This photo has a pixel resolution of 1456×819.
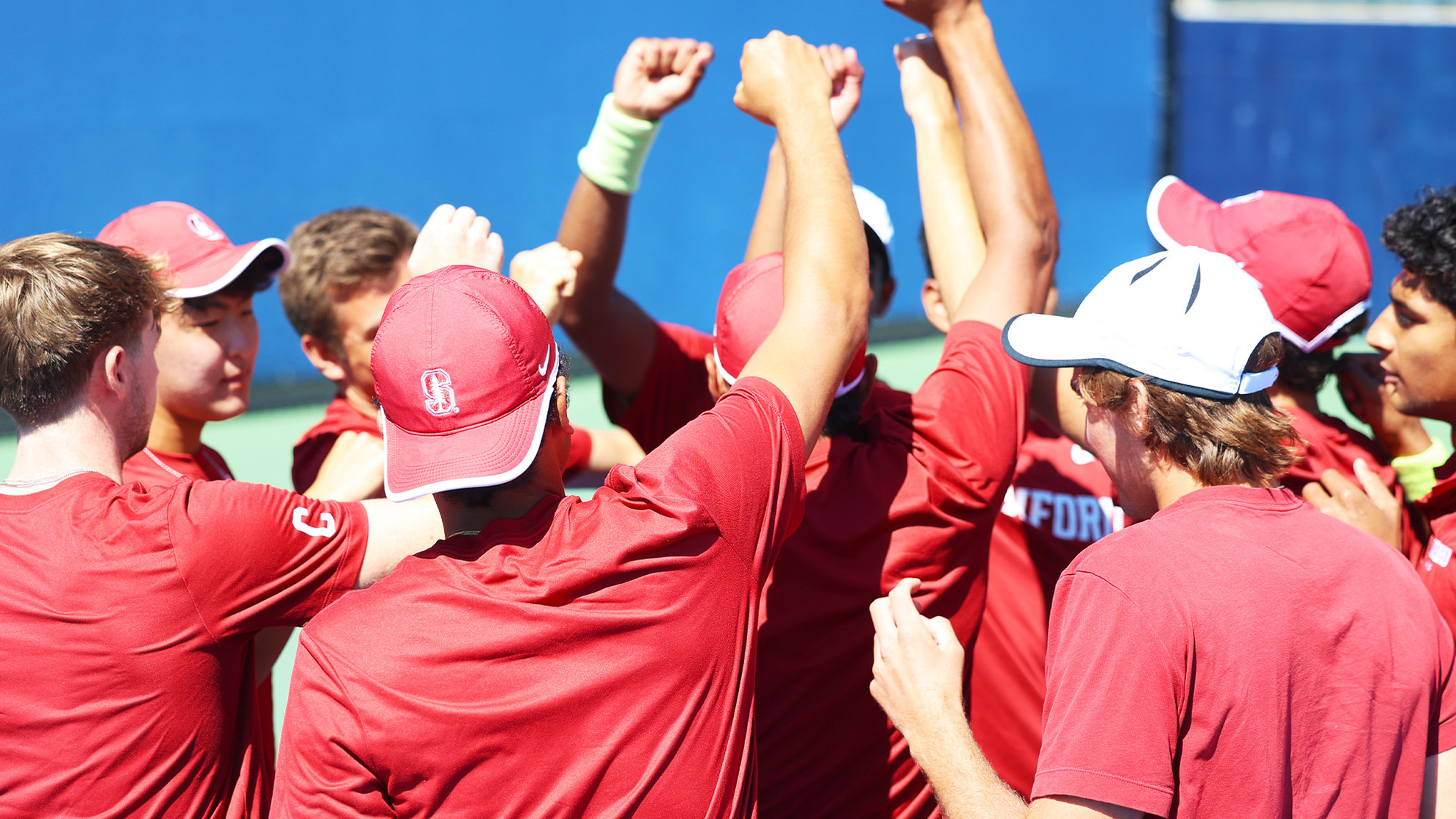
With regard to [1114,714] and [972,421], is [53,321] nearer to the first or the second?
[972,421]

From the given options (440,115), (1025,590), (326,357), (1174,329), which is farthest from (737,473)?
(440,115)

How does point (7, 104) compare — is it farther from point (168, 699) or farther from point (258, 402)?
point (168, 699)

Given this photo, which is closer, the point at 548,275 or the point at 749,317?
the point at 749,317

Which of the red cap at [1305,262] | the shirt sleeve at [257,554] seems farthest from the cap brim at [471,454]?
the red cap at [1305,262]

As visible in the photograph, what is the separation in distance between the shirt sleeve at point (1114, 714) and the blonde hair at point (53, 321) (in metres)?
1.57

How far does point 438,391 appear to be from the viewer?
1568 millimetres

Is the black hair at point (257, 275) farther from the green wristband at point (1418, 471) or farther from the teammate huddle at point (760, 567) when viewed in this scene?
the green wristband at point (1418, 471)

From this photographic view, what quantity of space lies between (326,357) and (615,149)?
1.03 metres

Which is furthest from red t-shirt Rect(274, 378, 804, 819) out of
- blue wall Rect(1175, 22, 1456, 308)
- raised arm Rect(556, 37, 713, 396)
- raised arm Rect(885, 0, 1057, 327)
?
blue wall Rect(1175, 22, 1456, 308)

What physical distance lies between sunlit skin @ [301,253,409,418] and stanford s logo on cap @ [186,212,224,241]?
1.34ft

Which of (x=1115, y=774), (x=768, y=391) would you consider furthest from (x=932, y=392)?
(x=1115, y=774)


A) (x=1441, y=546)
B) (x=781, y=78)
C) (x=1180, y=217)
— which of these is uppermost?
(x=781, y=78)

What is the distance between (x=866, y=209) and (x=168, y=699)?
6.50ft

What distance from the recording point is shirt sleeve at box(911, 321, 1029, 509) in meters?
1.95
